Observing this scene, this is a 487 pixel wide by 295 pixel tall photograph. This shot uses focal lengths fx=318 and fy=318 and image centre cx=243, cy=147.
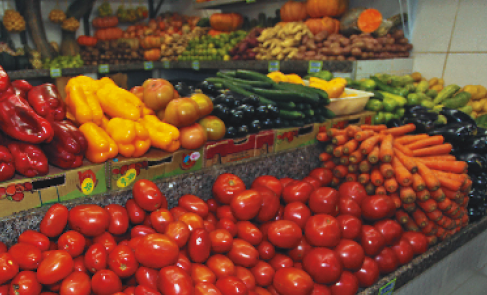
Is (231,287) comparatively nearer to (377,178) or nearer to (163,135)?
(163,135)

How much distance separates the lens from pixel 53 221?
1152mm

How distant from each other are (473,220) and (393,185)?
38.4 inches

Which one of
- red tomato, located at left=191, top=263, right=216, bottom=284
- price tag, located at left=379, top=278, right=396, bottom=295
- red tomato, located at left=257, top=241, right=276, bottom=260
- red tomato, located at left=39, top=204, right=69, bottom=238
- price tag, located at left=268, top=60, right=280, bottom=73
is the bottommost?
price tag, located at left=379, top=278, right=396, bottom=295

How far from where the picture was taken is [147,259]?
42.3 inches

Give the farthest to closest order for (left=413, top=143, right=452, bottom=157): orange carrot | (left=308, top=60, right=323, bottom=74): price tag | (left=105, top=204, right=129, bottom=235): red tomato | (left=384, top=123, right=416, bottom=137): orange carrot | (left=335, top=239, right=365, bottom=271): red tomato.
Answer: (left=308, top=60, right=323, bottom=74): price tag → (left=384, top=123, right=416, bottom=137): orange carrot → (left=413, top=143, right=452, bottom=157): orange carrot → (left=335, top=239, right=365, bottom=271): red tomato → (left=105, top=204, right=129, bottom=235): red tomato

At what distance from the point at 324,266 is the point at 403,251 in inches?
23.7

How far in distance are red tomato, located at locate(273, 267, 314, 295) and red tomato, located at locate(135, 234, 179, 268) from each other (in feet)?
1.44

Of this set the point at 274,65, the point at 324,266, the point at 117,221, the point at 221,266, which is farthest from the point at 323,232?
the point at 274,65

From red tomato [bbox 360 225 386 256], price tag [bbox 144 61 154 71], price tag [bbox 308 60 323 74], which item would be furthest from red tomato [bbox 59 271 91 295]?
price tag [bbox 144 61 154 71]

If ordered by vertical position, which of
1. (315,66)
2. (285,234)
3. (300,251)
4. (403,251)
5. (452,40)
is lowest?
(403,251)

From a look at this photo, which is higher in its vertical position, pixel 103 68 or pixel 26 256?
pixel 103 68

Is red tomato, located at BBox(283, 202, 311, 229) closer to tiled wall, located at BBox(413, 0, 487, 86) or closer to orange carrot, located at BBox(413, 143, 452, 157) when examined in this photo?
orange carrot, located at BBox(413, 143, 452, 157)

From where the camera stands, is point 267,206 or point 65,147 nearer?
point 65,147

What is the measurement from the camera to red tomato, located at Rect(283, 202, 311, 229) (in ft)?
4.97
